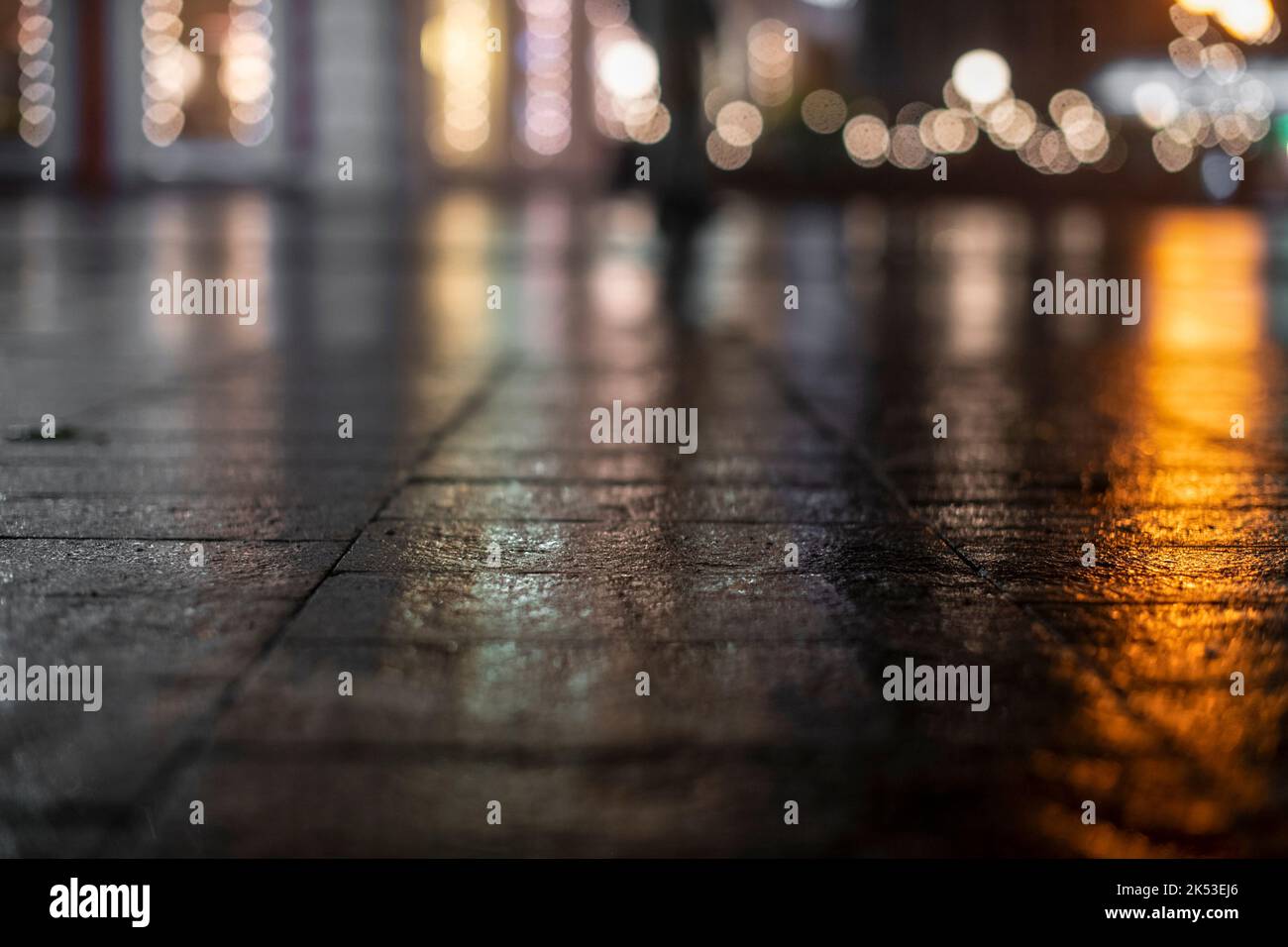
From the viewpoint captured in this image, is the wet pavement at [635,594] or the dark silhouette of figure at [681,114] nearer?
the wet pavement at [635,594]

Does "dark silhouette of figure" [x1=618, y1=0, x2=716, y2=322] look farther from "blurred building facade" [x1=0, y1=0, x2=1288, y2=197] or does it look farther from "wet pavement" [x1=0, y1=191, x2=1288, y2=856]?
"blurred building facade" [x1=0, y1=0, x2=1288, y2=197]

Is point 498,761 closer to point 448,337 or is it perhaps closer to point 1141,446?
point 1141,446

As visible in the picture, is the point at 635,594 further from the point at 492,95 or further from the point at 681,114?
the point at 492,95

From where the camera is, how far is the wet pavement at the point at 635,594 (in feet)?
7.16

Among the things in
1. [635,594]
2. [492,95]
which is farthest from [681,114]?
[492,95]

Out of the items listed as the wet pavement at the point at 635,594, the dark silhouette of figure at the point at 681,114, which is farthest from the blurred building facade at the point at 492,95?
the wet pavement at the point at 635,594

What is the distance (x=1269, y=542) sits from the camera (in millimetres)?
3883

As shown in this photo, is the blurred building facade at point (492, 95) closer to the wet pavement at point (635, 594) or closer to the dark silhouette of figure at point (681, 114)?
the dark silhouette of figure at point (681, 114)

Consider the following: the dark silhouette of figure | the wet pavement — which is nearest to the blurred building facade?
the dark silhouette of figure

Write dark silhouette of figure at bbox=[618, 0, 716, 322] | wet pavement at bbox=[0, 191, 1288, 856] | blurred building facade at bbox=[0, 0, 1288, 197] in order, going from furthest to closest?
blurred building facade at bbox=[0, 0, 1288, 197]
dark silhouette of figure at bbox=[618, 0, 716, 322]
wet pavement at bbox=[0, 191, 1288, 856]

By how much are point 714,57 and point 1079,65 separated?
26602 mm

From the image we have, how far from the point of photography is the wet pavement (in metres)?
2.18

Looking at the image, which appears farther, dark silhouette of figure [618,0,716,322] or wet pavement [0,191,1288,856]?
dark silhouette of figure [618,0,716,322]
